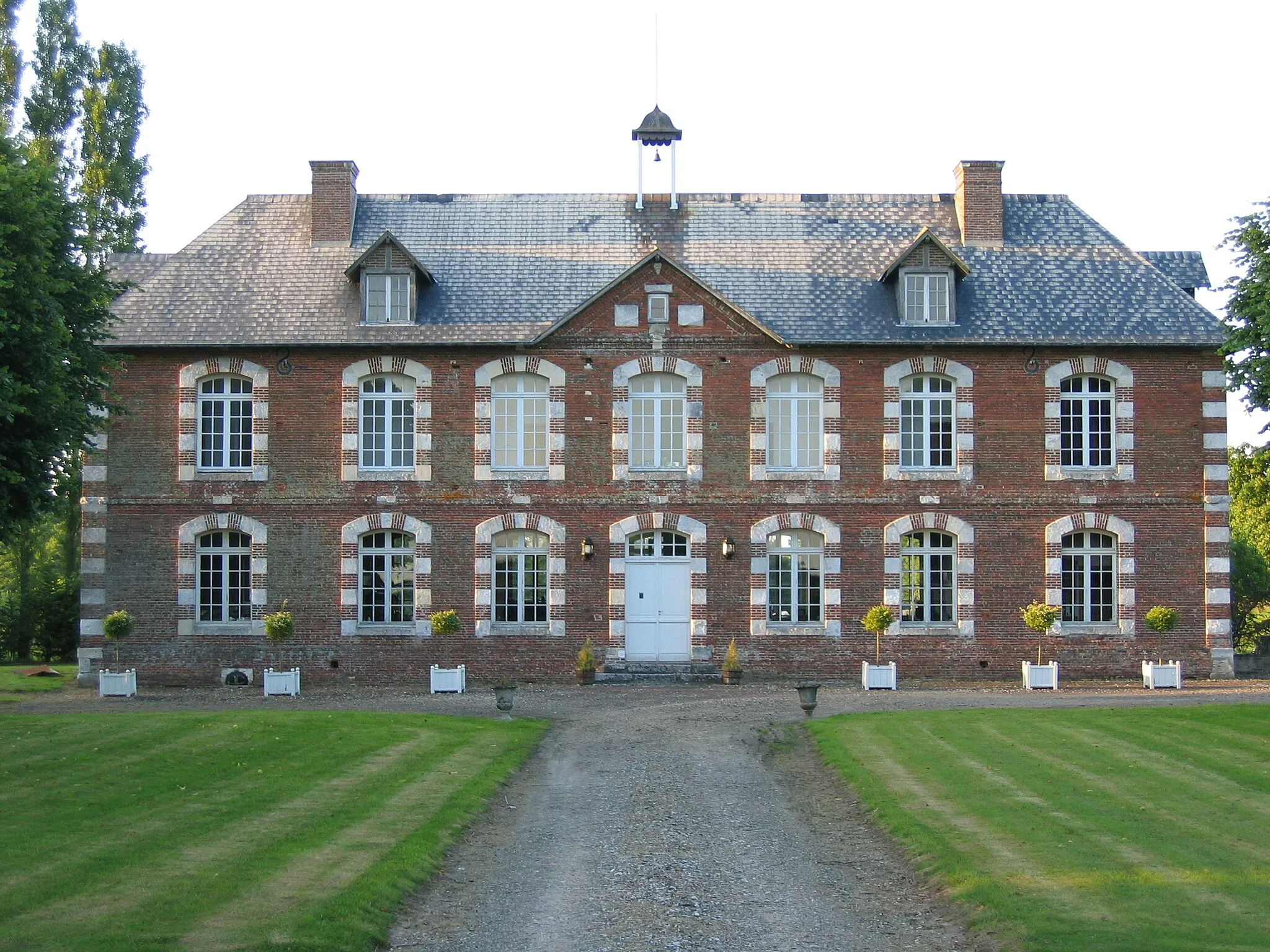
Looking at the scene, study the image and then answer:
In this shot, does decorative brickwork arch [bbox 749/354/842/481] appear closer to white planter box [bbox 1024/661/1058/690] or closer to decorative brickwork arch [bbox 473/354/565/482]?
decorative brickwork arch [bbox 473/354/565/482]

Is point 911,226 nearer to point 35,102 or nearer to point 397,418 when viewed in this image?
point 397,418

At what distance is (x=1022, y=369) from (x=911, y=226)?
4695mm

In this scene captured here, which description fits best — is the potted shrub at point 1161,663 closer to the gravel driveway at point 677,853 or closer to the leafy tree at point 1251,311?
the gravel driveway at point 677,853

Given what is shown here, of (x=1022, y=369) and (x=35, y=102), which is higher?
(x=35, y=102)

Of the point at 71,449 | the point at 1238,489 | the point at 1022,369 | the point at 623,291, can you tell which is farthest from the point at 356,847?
the point at 1238,489

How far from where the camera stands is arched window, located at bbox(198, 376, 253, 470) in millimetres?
27984

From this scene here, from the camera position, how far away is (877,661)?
2728 cm

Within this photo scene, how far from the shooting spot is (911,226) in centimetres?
3050

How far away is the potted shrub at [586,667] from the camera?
87.5 ft

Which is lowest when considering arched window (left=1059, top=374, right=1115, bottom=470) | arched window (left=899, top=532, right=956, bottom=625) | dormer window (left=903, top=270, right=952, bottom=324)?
arched window (left=899, top=532, right=956, bottom=625)

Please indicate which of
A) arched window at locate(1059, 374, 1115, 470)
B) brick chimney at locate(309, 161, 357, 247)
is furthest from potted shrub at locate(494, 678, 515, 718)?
arched window at locate(1059, 374, 1115, 470)

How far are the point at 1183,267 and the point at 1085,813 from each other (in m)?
20.2

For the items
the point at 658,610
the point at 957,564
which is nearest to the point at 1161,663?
the point at 957,564

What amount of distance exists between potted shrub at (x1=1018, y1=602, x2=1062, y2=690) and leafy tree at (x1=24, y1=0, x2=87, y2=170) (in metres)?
27.0
